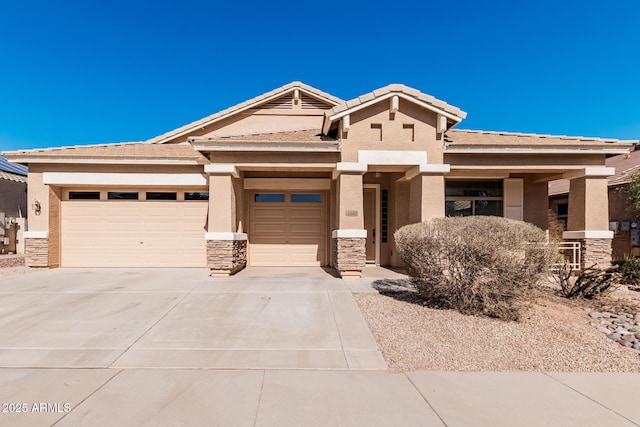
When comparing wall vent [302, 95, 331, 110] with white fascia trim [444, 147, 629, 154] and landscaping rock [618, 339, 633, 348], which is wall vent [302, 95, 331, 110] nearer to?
white fascia trim [444, 147, 629, 154]

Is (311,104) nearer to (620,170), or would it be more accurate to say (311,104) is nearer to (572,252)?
(572,252)

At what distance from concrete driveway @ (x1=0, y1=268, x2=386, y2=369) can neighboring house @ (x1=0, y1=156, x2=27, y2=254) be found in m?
7.06

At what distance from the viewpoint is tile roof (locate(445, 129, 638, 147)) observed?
9234 mm

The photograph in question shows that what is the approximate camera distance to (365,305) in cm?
622

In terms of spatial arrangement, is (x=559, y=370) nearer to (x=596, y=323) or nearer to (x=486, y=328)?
(x=486, y=328)

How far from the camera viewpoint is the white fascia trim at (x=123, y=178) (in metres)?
9.97

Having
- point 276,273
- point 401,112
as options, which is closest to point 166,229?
point 276,273

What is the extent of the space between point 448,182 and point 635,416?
8.98 metres

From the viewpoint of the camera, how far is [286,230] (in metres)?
10.9

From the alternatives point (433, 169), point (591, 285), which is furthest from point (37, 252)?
point (591, 285)

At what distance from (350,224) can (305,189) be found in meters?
2.73

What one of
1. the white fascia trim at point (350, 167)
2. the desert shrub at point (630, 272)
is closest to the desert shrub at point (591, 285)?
the desert shrub at point (630, 272)

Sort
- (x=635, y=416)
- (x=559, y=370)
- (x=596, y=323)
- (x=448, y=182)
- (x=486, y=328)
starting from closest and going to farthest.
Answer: (x=635, y=416) → (x=559, y=370) → (x=486, y=328) → (x=596, y=323) → (x=448, y=182)

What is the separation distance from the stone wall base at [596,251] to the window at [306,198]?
27.1ft
